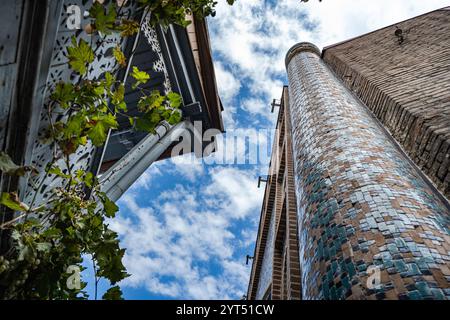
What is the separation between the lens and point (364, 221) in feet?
5.14

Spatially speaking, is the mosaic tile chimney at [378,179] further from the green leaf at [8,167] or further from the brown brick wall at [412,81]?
the green leaf at [8,167]

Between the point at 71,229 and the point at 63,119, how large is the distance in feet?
1.65

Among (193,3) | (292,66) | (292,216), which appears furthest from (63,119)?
(292,66)

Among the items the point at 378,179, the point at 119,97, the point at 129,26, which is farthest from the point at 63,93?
the point at 378,179

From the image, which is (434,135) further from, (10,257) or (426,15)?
(426,15)

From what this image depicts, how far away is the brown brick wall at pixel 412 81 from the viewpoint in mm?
2365

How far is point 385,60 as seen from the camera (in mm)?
4605

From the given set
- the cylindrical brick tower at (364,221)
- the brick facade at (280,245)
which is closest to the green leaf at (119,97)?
the cylindrical brick tower at (364,221)

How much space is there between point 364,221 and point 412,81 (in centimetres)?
249

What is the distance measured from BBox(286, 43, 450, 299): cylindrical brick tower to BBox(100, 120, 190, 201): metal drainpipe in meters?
1.44

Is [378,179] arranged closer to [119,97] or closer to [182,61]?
[119,97]

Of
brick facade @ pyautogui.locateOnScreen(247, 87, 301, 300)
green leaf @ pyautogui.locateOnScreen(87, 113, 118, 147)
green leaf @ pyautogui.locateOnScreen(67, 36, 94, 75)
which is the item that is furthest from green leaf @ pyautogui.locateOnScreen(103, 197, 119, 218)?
brick facade @ pyautogui.locateOnScreen(247, 87, 301, 300)

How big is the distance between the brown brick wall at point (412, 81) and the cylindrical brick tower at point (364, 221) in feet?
0.93

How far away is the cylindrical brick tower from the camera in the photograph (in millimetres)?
1230
